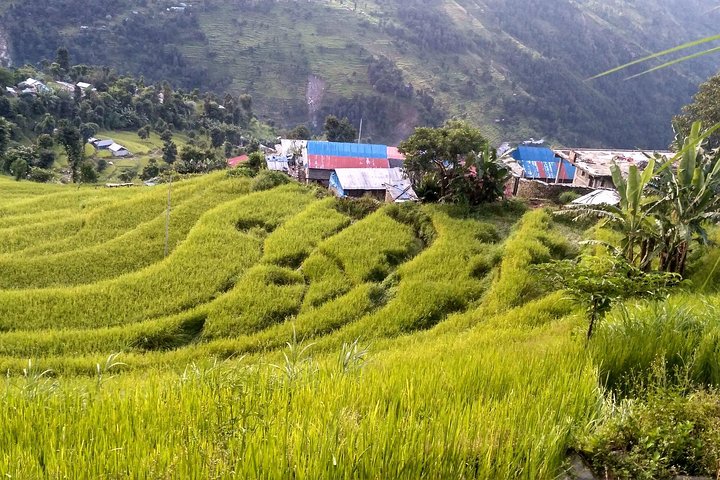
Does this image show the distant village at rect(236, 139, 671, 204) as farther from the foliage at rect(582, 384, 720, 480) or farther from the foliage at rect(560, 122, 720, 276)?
the foliage at rect(582, 384, 720, 480)

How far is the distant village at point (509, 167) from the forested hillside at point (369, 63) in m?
39.5

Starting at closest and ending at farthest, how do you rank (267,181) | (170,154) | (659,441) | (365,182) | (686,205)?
1. (659,441)
2. (686,205)
3. (267,181)
4. (365,182)
5. (170,154)

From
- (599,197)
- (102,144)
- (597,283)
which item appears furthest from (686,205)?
(102,144)

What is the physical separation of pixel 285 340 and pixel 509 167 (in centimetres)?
797

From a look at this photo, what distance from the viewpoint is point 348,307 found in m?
8.98

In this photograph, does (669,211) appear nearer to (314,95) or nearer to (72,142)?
(72,142)

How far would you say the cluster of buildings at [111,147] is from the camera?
48.4 m

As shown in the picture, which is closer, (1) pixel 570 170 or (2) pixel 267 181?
(2) pixel 267 181

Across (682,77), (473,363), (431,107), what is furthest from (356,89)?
(473,363)

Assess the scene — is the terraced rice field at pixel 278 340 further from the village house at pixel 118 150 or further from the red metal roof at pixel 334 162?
the village house at pixel 118 150

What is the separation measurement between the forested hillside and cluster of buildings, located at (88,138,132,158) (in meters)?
32.8

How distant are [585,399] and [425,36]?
349ft

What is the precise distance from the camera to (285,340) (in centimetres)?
811

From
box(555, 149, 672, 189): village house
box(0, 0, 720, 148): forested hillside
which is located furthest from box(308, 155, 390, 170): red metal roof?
box(0, 0, 720, 148): forested hillside
